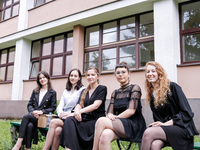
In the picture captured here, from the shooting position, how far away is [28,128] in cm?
394

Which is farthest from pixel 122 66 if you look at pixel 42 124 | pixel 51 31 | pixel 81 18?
pixel 51 31

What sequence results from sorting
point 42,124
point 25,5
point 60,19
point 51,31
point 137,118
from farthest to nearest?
point 25,5, point 51,31, point 60,19, point 42,124, point 137,118

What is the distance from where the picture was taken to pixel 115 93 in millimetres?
3414

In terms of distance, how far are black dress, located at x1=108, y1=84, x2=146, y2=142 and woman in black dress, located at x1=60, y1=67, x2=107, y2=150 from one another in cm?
35

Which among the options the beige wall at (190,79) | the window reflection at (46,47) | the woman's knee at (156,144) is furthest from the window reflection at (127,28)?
the woman's knee at (156,144)

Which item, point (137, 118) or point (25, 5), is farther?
point (25, 5)

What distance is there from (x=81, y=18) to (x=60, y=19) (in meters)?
1.17

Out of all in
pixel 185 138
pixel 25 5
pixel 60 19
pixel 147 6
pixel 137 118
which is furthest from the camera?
pixel 25 5

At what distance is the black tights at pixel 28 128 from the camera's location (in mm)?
3857

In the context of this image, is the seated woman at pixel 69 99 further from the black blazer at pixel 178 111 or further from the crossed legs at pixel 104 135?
the black blazer at pixel 178 111

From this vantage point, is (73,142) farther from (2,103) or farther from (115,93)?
(2,103)

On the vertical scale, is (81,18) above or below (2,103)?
above

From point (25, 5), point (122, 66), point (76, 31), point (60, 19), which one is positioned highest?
point (25, 5)

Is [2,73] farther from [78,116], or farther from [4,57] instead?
[78,116]
